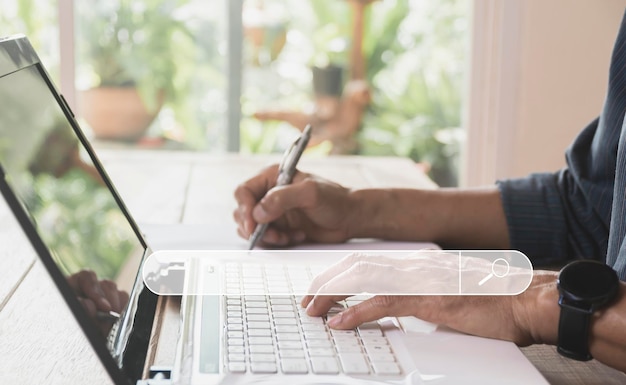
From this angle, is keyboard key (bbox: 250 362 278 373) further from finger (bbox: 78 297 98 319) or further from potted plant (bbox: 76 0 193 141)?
potted plant (bbox: 76 0 193 141)

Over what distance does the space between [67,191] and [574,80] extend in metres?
2.40

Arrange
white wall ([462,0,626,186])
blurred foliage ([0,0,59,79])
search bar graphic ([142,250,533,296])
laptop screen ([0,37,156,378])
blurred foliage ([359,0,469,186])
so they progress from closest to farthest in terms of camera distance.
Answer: laptop screen ([0,37,156,378]) → search bar graphic ([142,250,533,296]) → white wall ([462,0,626,186]) → blurred foliage ([0,0,59,79]) → blurred foliage ([359,0,469,186])

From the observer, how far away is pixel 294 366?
26.4 inches

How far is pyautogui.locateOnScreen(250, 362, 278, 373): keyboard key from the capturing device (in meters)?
0.66

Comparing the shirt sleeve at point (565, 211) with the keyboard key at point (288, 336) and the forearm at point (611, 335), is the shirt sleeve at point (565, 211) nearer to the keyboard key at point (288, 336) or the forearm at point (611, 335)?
the forearm at point (611, 335)

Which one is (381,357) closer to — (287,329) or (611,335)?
(287,329)

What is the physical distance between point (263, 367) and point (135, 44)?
2771 millimetres

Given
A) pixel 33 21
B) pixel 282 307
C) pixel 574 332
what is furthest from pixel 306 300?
pixel 33 21

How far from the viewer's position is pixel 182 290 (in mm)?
877

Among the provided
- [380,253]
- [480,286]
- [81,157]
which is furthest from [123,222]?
[480,286]

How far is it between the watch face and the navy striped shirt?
0.39m

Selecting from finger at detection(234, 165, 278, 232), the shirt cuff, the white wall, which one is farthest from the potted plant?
the shirt cuff

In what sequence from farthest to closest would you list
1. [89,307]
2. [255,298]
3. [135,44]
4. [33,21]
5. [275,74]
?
1. [275,74]
2. [135,44]
3. [33,21]
4. [255,298]
5. [89,307]

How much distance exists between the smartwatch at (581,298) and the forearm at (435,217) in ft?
1.34
